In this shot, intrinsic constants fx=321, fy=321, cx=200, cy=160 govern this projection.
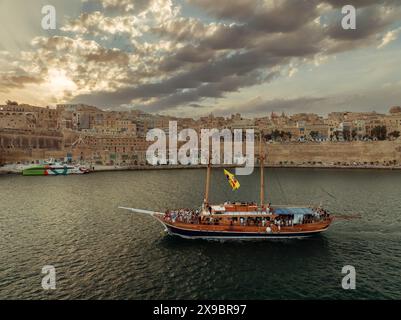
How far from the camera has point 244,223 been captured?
22.9m

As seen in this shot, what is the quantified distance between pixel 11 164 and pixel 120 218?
69.1 m

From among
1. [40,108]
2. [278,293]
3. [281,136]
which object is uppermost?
[40,108]

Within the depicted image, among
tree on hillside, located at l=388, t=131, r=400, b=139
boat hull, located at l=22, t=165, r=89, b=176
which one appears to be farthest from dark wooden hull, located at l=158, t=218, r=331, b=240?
tree on hillside, located at l=388, t=131, r=400, b=139

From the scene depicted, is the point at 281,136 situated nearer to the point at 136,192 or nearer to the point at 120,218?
the point at 136,192

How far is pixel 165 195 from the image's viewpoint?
4284cm

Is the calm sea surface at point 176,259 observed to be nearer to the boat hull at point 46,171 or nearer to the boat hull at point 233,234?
the boat hull at point 233,234

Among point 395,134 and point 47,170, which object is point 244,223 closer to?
point 47,170

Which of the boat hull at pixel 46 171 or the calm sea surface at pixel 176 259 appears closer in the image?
the calm sea surface at pixel 176 259

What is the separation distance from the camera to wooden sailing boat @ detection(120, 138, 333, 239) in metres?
22.6

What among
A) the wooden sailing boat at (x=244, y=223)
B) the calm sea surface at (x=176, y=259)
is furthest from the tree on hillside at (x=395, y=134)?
the wooden sailing boat at (x=244, y=223)

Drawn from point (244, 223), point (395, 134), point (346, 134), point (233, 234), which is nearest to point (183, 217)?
point (233, 234)

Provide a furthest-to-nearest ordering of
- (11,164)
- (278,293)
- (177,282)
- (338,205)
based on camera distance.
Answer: (11,164) → (338,205) → (177,282) → (278,293)

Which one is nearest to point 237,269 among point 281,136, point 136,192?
point 136,192

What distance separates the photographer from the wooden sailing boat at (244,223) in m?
22.6
